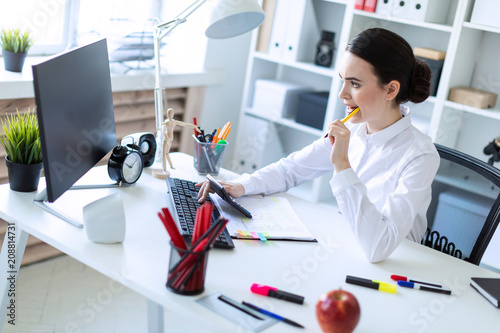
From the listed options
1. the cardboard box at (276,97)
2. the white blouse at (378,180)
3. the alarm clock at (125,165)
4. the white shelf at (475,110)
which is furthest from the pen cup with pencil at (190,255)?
the cardboard box at (276,97)

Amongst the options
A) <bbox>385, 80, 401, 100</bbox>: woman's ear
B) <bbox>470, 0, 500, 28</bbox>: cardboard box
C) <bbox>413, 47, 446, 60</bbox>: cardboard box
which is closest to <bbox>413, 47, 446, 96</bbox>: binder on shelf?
<bbox>413, 47, 446, 60</bbox>: cardboard box

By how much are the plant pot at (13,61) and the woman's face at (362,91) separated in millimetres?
1334

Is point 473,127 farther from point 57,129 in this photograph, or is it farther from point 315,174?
point 57,129

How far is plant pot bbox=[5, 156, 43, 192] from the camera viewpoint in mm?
1545

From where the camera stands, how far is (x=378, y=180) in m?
1.74

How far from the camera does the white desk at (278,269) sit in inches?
46.3

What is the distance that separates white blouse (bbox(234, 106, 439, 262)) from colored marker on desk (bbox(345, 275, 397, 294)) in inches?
5.2

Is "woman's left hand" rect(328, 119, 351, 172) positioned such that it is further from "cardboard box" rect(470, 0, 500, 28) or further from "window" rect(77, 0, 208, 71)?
"window" rect(77, 0, 208, 71)

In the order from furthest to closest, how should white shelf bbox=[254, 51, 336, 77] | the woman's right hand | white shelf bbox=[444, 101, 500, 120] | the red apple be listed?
white shelf bbox=[254, 51, 336, 77], white shelf bbox=[444, 101, 500, 120], the woman's right hand, the red apple

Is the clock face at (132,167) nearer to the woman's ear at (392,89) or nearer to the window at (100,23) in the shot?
the woman's ear at (392,89)

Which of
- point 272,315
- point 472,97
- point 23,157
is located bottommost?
point 272,315

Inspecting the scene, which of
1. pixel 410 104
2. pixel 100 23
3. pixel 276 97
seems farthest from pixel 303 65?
pixel 100 23

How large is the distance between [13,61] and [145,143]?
0.80 meters

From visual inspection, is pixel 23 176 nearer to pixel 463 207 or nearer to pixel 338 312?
pixel 338 312
